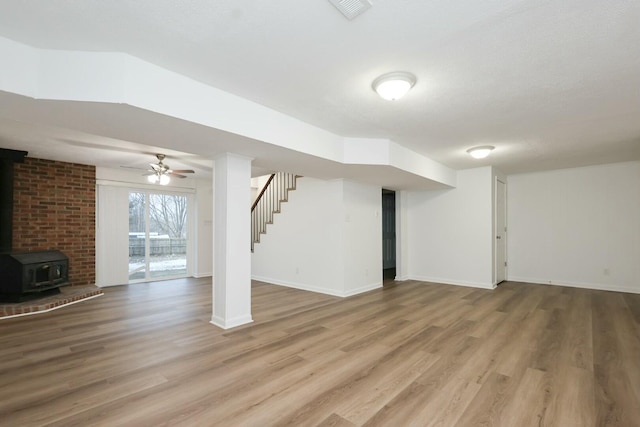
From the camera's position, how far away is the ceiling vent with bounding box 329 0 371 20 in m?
1.63

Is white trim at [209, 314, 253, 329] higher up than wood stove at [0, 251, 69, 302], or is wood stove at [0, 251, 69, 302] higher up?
wood stove at [0, 251, 69, 302]

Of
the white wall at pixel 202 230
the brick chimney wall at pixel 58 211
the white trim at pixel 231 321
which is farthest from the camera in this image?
the white wall at pixel 202 230

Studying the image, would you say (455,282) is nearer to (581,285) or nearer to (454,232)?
(454,232)

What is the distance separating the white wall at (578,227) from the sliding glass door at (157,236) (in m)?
7.63

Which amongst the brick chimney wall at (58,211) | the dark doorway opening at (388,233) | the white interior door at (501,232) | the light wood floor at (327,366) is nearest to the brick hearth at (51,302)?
the light wood floor at (327,366)

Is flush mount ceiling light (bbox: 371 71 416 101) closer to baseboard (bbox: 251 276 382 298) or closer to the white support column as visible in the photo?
the white support column

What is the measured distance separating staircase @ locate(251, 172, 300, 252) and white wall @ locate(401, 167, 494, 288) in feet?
9.42

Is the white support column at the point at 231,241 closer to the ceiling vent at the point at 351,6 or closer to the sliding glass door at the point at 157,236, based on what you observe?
the ceiling vent at the point at 351,6

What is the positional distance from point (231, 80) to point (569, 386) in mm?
3604

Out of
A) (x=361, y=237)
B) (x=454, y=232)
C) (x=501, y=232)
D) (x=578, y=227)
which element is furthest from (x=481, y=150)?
(x=578, y=227)

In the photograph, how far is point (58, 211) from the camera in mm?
5461

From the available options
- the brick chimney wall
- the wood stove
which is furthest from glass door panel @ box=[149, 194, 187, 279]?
the wood stove

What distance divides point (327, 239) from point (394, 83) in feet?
11.3

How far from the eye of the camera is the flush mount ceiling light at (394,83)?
7.94 feet
